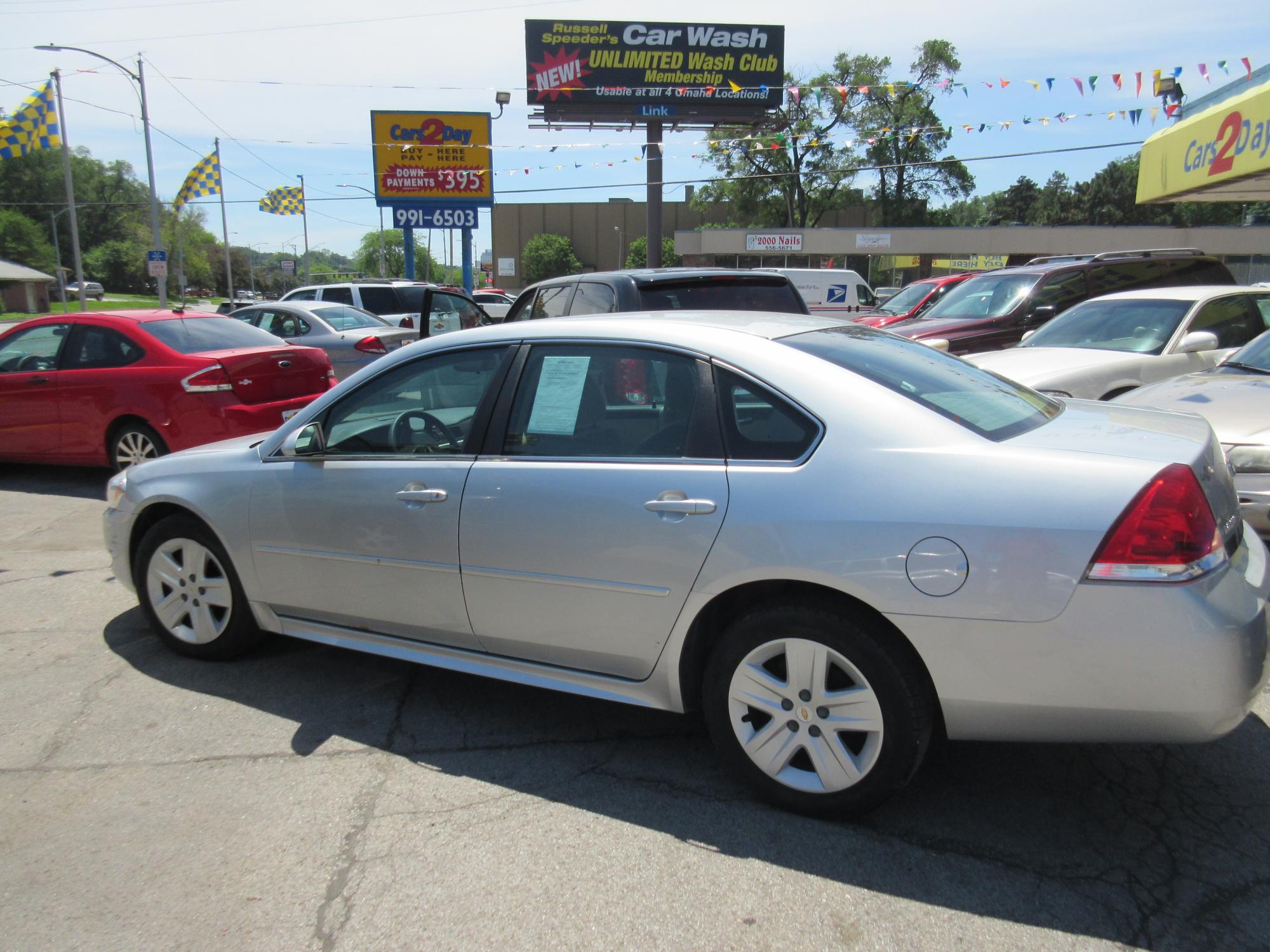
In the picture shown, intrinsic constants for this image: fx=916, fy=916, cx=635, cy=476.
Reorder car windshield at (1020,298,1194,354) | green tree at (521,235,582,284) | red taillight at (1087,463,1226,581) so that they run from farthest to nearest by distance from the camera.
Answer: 1. green tree at (521,235,582,284)
2. car windshield at (1020,298,1194,354)
3. red taillight at (1087,463,1226,581)

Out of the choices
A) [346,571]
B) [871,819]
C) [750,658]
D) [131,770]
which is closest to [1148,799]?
[871,819]

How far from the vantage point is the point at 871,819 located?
2.92 meters

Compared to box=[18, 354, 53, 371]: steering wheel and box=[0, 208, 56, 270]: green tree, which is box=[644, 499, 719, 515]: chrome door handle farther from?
box=[0, 208, 56, 270]: green tree

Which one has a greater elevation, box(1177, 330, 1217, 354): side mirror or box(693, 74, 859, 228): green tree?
box(693, 74, 859, 228): green tree

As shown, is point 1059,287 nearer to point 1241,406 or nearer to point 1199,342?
point 1199,342

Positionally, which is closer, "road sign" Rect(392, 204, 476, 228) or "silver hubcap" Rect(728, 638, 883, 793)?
"silver hubcap" Rect(728, 638, 883, 793)

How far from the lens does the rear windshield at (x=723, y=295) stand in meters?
6.25

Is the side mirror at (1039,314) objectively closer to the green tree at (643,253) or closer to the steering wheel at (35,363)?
the steering wheel at (35,363)

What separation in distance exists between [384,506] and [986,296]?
998 cm

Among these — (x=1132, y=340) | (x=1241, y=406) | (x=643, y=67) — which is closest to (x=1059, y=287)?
(x=1132, y=340)

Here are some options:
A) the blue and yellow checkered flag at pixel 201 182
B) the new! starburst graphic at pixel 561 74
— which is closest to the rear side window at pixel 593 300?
the blue and yellow checkered flag at pixel 201 182

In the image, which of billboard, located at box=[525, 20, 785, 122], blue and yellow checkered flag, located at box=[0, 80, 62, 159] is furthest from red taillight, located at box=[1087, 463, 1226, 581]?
billboard, located at box=[525, 20, 785, 122]

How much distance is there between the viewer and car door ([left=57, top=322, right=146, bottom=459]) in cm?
764

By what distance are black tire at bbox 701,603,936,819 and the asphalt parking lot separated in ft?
0.40
